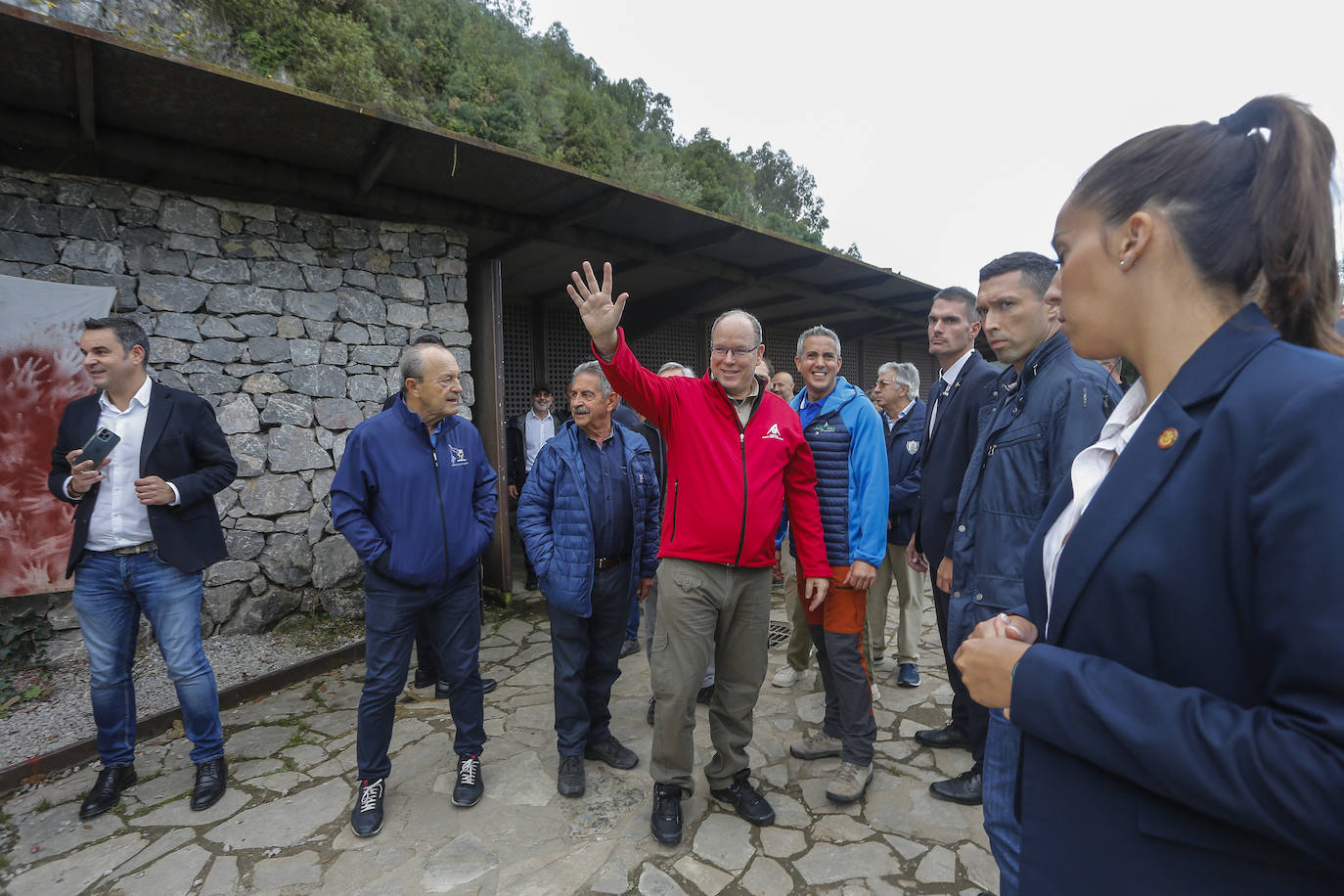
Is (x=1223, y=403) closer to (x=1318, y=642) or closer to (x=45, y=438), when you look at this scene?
(x=1318, y=642)

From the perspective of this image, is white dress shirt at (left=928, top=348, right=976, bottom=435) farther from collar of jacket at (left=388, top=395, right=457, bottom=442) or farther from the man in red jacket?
collar of jacket at (left=388, top=395, right=457, bottom=442)

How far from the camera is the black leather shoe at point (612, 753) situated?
3375mm

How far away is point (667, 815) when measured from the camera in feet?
9.05

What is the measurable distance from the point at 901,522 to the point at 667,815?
236 centimetres

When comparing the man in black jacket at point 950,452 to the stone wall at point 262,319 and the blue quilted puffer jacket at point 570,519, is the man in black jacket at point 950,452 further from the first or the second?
the stone wall at point 262,319

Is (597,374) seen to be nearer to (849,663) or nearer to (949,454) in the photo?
(949,454)

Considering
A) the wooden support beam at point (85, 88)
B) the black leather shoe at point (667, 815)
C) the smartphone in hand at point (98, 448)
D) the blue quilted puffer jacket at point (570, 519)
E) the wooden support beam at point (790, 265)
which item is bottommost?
the black leather shoe at point (667, 815)

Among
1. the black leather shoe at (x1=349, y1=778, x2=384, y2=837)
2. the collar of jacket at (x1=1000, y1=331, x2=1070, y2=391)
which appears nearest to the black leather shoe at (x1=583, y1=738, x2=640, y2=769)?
the black leather shoe at (x1=349, y1=778, x2=384, y2=837)

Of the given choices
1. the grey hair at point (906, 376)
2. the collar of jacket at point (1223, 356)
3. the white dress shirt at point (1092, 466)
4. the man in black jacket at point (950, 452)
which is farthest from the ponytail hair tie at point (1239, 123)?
the grey hair at point (906, 376)

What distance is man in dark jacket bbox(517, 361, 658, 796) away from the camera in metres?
3.19

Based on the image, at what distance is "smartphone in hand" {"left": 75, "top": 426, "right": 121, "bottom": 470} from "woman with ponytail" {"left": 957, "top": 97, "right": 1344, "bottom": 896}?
3690 mm

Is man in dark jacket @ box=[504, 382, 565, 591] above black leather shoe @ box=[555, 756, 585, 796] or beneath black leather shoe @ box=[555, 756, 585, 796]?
above

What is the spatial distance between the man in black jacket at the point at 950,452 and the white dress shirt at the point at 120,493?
367 centimetres

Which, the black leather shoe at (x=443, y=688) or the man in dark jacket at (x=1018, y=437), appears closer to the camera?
the man in dark jacket at (x=1018, y=437)
